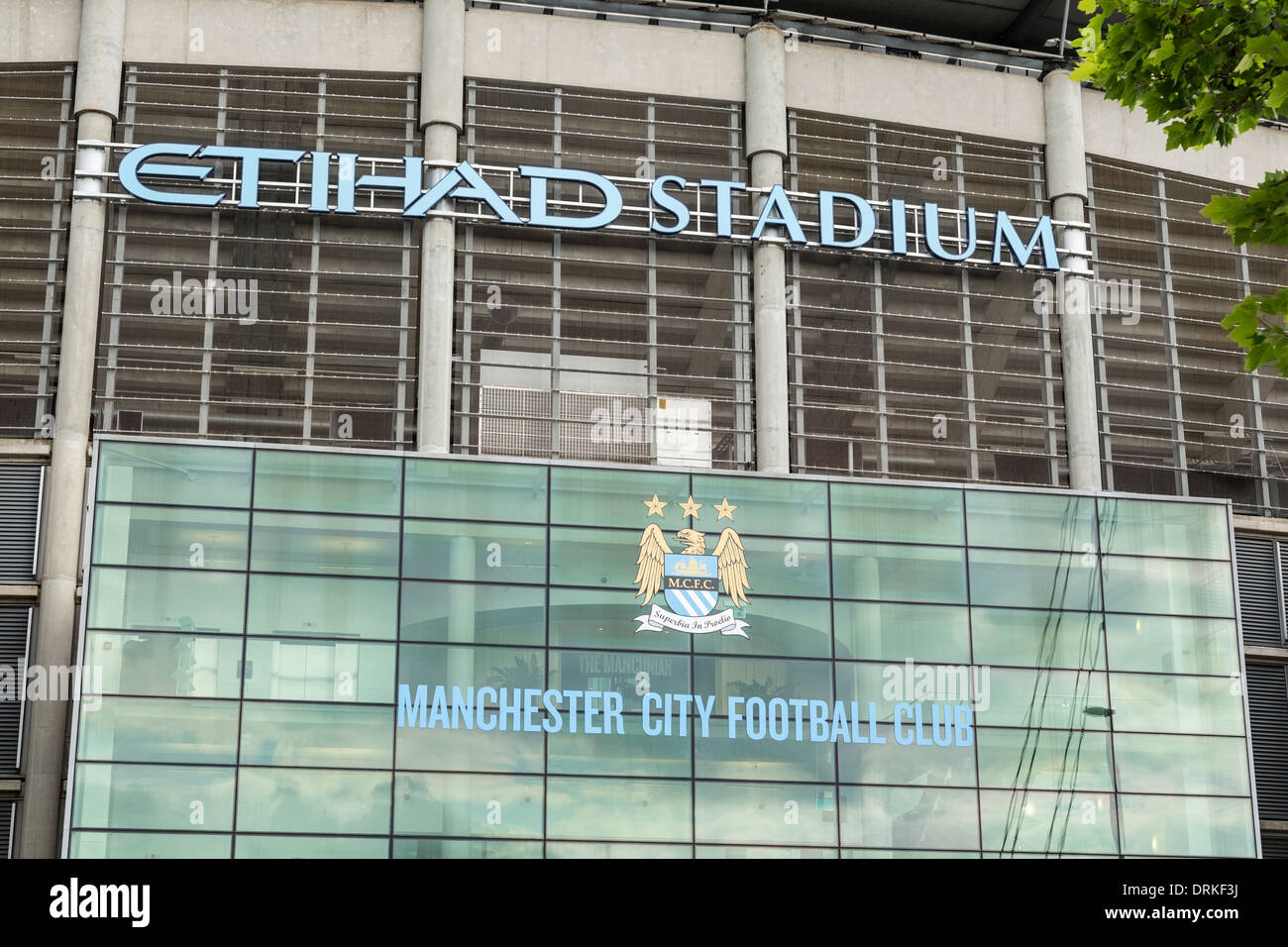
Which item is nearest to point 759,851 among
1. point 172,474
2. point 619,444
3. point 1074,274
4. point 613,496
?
point 613,496

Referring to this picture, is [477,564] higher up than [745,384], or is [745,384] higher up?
[745,384]

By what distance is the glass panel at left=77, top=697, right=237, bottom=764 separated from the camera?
29.1 m

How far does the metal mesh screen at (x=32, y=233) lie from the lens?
115 ft

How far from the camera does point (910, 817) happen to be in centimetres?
3136

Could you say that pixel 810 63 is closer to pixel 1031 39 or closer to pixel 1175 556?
pixel 1031 39

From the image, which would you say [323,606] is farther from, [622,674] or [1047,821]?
[1047,821]

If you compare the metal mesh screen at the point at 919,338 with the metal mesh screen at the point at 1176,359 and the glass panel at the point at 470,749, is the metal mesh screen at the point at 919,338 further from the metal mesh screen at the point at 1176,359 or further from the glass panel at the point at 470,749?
the glass panel at the point at 470,749

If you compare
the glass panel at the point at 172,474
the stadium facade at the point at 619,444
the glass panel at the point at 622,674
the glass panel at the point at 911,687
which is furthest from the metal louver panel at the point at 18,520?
the glass panel at the point at 911,687

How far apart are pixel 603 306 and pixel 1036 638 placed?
12.5 metres

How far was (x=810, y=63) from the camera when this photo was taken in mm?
38812

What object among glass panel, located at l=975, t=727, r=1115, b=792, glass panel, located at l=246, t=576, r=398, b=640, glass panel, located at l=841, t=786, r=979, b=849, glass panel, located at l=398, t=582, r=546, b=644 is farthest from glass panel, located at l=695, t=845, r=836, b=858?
glass panel, located at l=246, t=576, r=398, b=640

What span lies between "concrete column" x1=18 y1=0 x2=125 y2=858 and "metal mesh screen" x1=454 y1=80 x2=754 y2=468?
810 cm

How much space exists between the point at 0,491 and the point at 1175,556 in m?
25.5
